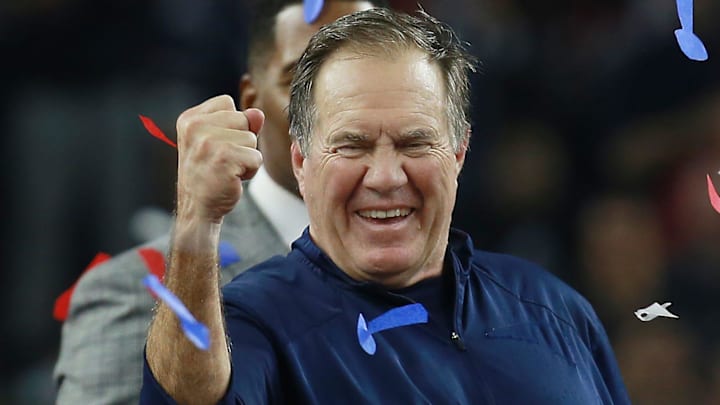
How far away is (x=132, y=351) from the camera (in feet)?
9.59

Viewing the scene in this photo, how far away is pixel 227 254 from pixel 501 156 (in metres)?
2.23

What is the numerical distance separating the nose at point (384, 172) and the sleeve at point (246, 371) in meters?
0.27

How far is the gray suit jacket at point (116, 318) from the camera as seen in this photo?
288cm

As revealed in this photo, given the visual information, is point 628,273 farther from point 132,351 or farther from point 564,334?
point 564,334

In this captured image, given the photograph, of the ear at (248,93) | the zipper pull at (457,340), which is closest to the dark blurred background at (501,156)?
the ear at (248,93)

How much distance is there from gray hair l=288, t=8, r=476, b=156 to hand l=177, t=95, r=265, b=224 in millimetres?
315

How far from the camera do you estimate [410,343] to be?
2.05 metres

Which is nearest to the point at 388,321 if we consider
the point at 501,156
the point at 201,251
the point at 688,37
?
the point at 201,251

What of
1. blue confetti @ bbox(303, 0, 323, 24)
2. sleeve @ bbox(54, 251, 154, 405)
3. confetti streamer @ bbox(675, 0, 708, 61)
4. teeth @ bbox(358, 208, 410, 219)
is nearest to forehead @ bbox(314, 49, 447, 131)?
teeth @ bbox(358, 208, 410, 219)

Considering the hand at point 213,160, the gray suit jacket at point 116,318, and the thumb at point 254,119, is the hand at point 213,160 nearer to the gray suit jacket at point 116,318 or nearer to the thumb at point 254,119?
the thumb at point 254,119

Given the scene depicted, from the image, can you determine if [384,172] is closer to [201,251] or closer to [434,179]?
[434,179]

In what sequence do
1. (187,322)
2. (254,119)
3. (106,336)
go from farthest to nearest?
(106,336), (254,119), (187,322)

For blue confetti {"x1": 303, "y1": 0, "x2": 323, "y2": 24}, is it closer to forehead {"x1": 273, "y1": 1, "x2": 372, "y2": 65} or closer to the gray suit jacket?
forehead {"x1": 273, "y1": 1, "x2": 372, "y2": 65}

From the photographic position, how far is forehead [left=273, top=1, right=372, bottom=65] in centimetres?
297
